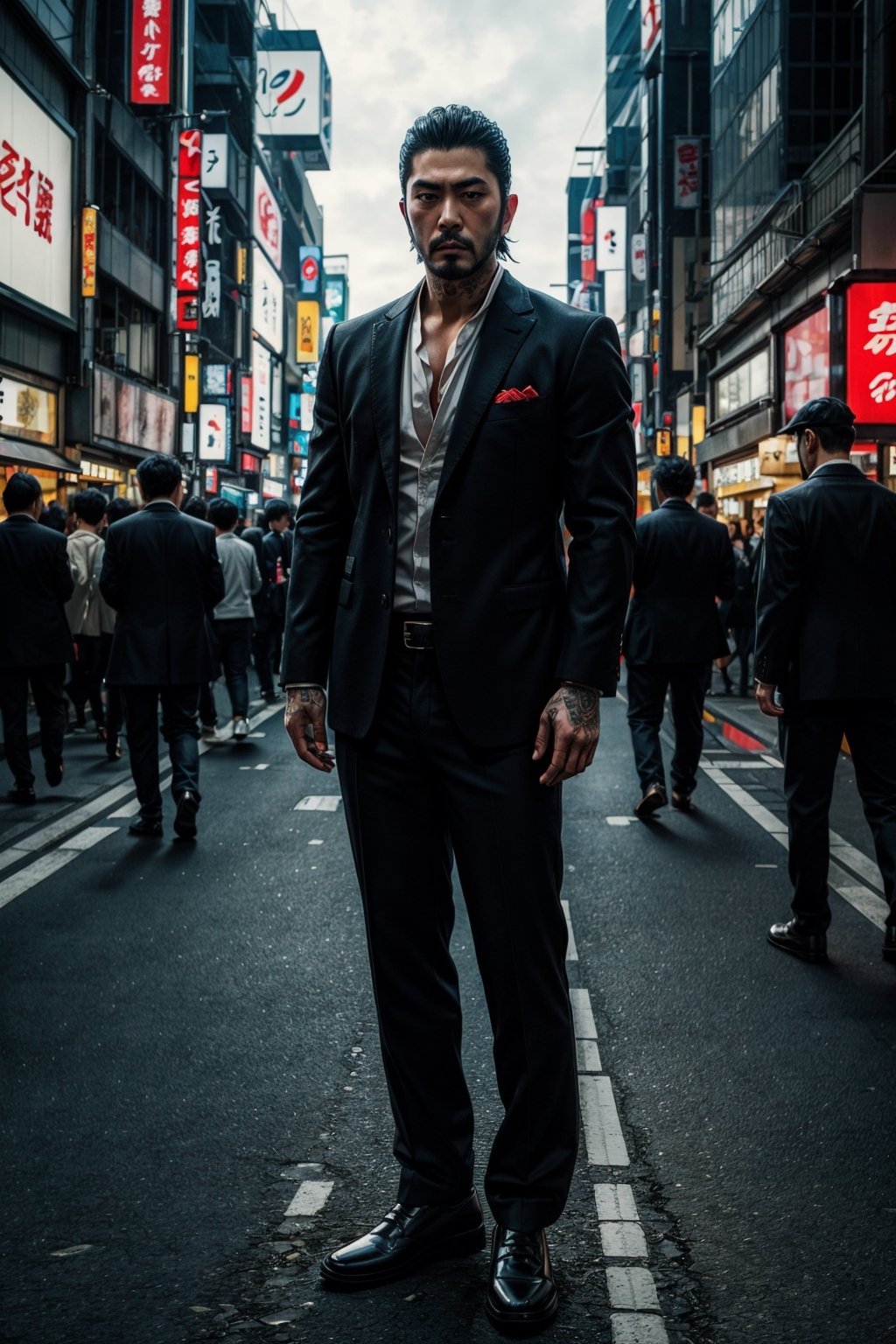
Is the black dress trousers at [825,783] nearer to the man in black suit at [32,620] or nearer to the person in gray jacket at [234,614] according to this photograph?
the man in black suit at [32,620]

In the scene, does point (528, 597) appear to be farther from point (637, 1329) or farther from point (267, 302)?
point (267, 302)

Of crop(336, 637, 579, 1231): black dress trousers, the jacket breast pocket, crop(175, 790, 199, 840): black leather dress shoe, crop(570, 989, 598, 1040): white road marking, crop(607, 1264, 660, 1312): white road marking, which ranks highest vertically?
the jacket breast pocket

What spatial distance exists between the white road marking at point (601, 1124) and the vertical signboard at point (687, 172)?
48.5 meters

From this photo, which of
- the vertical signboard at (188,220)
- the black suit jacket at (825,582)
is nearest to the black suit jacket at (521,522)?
the black suit jacket at (825,582)

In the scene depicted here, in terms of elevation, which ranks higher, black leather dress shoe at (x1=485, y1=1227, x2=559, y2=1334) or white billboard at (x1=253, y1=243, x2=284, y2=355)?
white billboard at (x1=253, y1=243, x2=284, y2=355)

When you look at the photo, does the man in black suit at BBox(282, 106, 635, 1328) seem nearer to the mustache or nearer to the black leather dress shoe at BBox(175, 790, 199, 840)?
the mustache

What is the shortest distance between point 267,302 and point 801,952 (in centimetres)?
6452

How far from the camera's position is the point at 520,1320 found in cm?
273

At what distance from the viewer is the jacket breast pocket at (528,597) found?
285 cm

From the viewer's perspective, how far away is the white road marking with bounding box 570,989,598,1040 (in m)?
4.75

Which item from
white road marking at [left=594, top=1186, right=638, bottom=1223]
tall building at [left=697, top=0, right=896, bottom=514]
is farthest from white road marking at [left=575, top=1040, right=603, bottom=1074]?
tall building at [left=697, top=0, right=896, bottom=514]

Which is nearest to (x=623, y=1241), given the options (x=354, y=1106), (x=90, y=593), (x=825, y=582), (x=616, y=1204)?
(x=616, y=1204)

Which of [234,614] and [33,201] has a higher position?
[33,201]

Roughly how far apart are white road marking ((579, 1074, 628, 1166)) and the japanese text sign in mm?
14292
